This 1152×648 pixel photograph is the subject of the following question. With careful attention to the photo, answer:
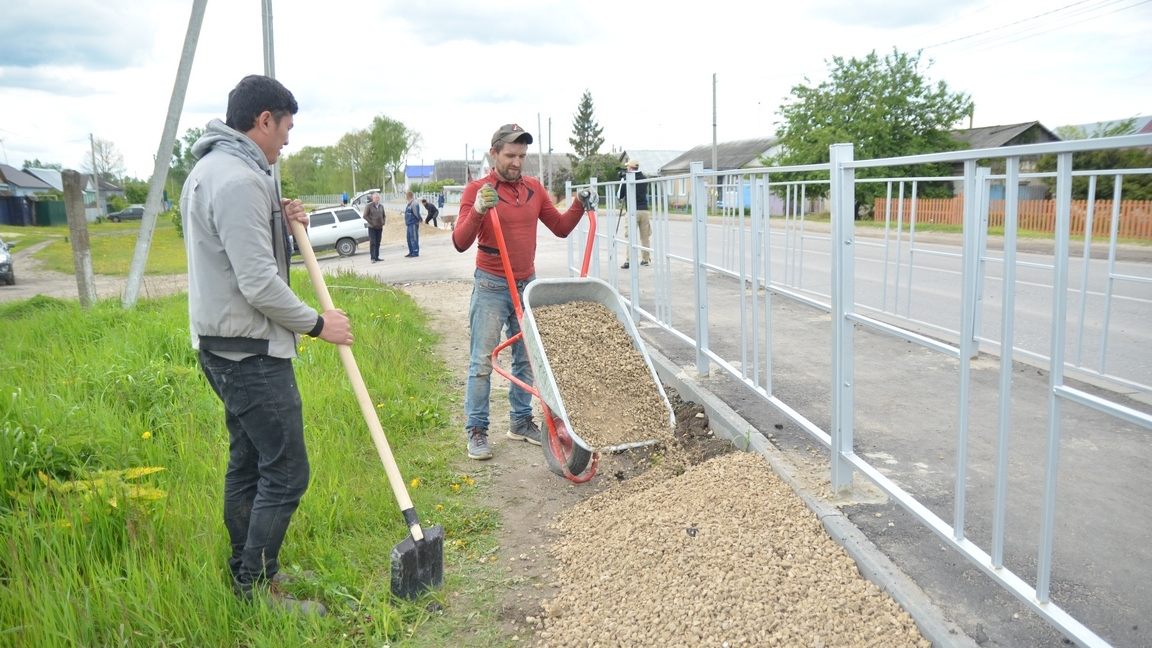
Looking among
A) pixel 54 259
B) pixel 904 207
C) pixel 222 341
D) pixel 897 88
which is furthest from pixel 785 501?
pixel 897 88

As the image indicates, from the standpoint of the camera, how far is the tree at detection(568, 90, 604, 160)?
321ft

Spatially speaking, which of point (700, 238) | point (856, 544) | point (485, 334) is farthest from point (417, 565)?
point (700, 238)

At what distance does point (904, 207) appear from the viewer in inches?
300

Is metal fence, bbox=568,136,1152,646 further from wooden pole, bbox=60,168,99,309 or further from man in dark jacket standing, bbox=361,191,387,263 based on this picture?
man in dark jacket standing, bbox=361,191,387,263

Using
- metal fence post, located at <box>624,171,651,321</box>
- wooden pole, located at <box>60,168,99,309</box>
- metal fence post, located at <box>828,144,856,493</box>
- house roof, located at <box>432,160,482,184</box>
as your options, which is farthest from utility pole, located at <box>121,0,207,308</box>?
house roof, located at <box>432,160,482,184</box>

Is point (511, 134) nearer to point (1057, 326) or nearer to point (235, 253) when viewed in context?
point (235, 253)

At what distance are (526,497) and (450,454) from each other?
2.70 ft

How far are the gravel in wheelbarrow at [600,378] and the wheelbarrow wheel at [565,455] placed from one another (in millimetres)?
137

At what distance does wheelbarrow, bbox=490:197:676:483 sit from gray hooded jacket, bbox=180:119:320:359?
1442mm

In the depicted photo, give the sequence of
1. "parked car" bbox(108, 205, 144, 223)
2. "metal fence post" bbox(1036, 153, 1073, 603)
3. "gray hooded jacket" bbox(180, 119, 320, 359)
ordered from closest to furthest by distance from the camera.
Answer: "metal fence post" bbox(1036, 153, 1073, 603) → "gray hooded jacket" bbox(180, 119, 320, 359) → "parked car" bbox(108, 205, 144, 223)

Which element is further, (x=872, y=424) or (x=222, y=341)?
(x=872, y=424)

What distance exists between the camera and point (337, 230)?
961 inches

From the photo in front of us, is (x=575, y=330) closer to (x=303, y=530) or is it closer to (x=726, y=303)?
(x=303, y=530)

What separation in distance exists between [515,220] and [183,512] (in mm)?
2322
